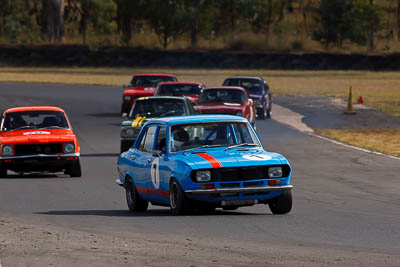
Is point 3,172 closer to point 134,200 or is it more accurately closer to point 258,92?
point 134,200

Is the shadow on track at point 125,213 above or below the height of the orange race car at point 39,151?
above

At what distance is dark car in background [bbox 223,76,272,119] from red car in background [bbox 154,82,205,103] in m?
3.98

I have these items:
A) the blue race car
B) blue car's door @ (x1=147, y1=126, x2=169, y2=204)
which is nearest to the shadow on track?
the blue race car

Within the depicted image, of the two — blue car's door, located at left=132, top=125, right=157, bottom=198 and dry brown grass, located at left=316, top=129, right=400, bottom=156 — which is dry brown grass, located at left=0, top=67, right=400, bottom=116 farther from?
blue car's door, located at left=132, top=125, right=157, bottom=198

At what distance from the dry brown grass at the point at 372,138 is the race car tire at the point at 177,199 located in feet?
45.3

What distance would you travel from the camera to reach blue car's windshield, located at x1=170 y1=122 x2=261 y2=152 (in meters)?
13.7

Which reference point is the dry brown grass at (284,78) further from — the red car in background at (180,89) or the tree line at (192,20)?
the red car in background at (180,89)

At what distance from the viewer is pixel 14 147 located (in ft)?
67.5

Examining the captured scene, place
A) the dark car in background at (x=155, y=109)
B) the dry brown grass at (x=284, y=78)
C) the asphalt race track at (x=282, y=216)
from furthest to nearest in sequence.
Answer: the dry brown grass at (x=284, y=78)
the dark car in background at (x=155, y=109)
the asphalt race track at (x=282, y=216)

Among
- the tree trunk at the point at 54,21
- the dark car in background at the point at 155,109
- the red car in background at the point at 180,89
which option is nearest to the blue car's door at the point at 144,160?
the dark car in background at the point at 155,109

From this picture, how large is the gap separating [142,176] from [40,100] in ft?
119

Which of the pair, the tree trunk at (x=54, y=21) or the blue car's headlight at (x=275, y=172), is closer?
the blue car's headlight at (x=275, y=172)

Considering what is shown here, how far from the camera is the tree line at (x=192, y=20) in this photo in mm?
93188

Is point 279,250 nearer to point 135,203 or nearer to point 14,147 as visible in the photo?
point 135,203
